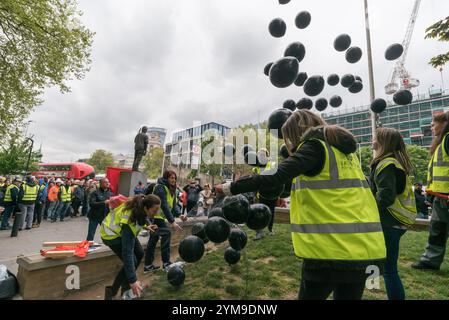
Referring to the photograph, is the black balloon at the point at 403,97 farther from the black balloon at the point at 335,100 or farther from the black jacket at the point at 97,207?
the black jacket at the point at 97,207

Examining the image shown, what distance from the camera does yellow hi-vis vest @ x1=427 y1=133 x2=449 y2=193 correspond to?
10.4 feet

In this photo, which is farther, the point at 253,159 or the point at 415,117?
the point at 415,117

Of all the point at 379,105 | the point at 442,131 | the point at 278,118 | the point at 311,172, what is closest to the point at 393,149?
the point at 442,131

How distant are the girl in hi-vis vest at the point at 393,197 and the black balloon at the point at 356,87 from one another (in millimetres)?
4856

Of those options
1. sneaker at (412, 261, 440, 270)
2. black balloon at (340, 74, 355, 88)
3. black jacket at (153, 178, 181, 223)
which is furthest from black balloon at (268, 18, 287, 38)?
sneaker at (412, 261, 440, 270)

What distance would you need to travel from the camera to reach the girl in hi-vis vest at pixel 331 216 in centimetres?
141

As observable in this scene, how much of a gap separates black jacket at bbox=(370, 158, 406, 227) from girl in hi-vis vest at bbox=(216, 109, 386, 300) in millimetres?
806

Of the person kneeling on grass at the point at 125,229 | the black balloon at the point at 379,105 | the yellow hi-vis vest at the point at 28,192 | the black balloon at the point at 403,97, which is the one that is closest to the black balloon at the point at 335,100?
the black balloon at the point at 379,105

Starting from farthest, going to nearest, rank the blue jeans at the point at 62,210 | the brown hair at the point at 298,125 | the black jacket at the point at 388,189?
the blue jeans at the point at 62,210
the black jacket at the point at 388,189
the brown hair at the point at 298,125

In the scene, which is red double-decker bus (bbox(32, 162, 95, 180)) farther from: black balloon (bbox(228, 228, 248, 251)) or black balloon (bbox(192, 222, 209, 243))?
black balloon (bbox(228, 228, 248, 251))

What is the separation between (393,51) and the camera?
6836mm

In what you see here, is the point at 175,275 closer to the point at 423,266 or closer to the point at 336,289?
the point at 336,289

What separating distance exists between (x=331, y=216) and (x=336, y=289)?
469mm
